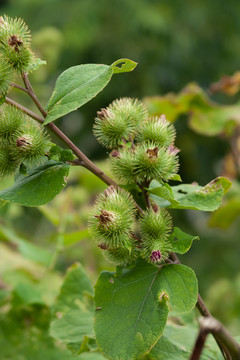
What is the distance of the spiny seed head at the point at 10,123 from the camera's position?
1147mm

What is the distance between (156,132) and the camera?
1250 millimetres

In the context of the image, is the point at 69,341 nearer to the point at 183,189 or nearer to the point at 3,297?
the point at 183,189

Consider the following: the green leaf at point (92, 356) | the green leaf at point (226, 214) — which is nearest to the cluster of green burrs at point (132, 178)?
the green leaf at point (92, 356)

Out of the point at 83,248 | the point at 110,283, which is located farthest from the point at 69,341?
the point at 83,248

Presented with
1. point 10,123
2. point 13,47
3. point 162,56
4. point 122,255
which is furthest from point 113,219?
point 162,56

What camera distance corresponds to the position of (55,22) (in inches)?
257

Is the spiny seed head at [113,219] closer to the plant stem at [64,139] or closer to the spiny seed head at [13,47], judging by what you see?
the plant stem at [64,139]

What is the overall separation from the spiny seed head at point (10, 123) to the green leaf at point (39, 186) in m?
0.11

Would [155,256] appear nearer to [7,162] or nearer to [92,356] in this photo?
[7,162]

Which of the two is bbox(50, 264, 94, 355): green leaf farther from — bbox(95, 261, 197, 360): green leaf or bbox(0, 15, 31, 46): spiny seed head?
bbox(0, 15, 31, 46): spiny seed head

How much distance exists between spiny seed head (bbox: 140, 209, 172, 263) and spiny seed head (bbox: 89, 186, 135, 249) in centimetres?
3

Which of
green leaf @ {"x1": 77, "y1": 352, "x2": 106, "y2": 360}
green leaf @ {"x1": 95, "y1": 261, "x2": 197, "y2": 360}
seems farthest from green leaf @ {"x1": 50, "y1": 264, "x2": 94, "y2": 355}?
green leaf @ {"x1": 95, "y1": 261, "x2": 197, "y2": 360}

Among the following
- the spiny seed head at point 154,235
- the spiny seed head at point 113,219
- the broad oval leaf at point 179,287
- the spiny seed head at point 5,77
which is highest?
the spiny seed head at point 5,77

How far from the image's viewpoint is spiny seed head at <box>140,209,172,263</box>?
3.72ft
